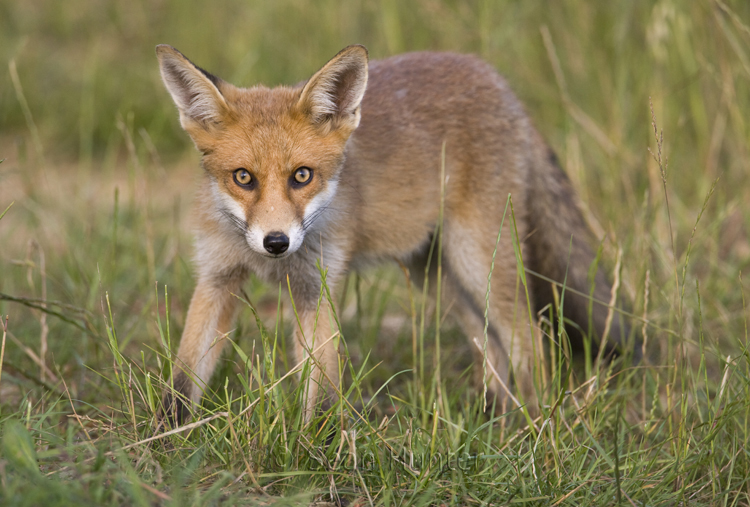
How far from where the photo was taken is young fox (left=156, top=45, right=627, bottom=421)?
2.74m

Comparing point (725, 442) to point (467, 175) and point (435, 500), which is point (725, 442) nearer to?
point (435, 500)

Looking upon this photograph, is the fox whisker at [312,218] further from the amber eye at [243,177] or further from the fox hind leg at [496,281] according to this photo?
the fox hind leg at [496,281]

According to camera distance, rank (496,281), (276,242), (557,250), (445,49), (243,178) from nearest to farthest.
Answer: (276,242)
(243,178)
(496,281)
(557,250)
(445,49)

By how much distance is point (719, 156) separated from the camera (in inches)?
211

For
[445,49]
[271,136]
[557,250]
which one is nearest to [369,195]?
[271,136]

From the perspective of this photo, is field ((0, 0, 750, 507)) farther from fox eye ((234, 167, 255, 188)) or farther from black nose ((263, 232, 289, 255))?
fox eye ((234, 167, 255, 188))

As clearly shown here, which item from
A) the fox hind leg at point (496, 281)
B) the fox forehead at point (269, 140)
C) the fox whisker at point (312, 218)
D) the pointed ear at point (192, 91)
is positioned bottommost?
the fox hind leg at point (496, 281)

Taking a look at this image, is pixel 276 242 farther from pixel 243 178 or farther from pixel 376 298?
pixel 376 298

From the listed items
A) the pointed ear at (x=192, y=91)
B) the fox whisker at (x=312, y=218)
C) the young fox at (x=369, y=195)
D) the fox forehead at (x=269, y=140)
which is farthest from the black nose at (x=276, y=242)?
the pointed ear at (x=192, y=91)

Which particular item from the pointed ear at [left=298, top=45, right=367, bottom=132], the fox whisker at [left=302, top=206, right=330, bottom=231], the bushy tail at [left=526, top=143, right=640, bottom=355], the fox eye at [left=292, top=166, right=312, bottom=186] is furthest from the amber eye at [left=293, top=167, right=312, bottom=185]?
Result: the bushy tail at [left=526, top=143, right=640, bottom=355]

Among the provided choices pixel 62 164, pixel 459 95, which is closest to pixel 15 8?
pixel 62 164

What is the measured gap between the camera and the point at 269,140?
9.00 feet

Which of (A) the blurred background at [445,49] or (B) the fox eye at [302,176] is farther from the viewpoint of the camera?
(A) the blurred background at [445,49]

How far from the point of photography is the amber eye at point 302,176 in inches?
108
